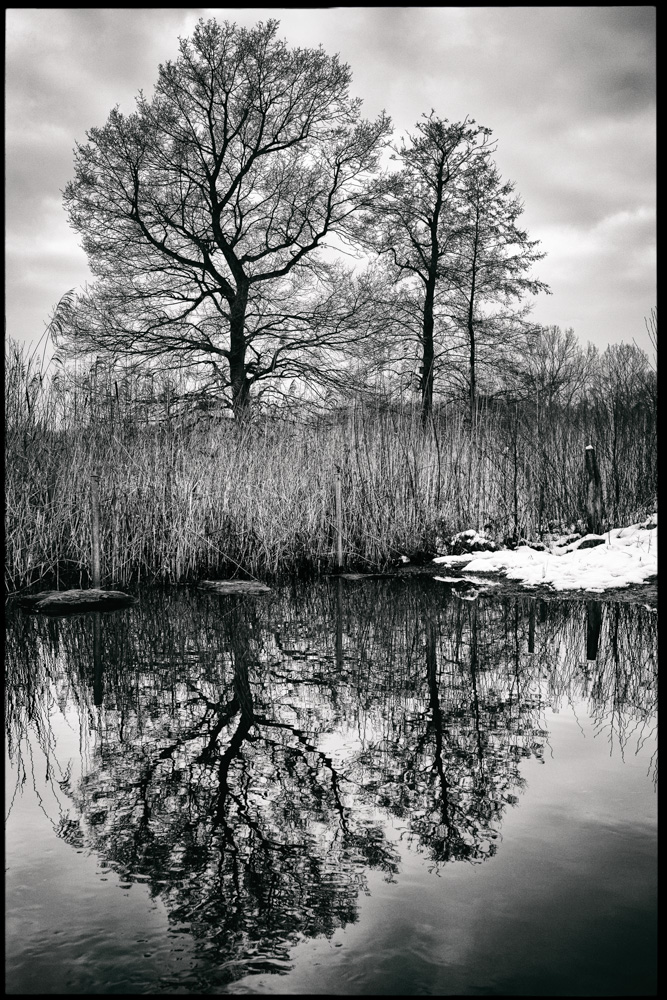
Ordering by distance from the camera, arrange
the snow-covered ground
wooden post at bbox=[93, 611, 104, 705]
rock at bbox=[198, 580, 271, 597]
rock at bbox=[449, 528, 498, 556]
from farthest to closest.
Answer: rock at bbox=[449, 528, 498, 556]
rock at bbox=[198, 580, 271, 597]
the snow-covered ground
wooden post at bbox=[93, 611, 104, 705]

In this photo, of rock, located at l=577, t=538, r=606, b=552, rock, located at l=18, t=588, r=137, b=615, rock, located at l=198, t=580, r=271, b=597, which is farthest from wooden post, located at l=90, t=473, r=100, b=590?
rock, located at l=577, t=538, r=606, b=552

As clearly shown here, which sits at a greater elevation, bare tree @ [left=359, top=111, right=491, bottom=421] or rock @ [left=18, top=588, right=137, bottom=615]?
bare tree @ [left=359, top=111, right=491, bottom=421]

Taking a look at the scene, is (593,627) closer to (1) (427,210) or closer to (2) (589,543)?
(2) (589,543)

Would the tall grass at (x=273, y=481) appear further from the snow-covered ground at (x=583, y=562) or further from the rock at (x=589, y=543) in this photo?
the rock at (x=589, y=543)

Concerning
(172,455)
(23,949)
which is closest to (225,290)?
(172,455)

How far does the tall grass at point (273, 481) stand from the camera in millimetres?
7863

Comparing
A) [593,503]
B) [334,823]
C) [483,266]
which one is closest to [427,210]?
[483,266]

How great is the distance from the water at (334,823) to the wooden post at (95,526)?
2.92 m

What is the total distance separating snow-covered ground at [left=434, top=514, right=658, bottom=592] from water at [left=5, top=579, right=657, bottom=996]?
274 centimetres

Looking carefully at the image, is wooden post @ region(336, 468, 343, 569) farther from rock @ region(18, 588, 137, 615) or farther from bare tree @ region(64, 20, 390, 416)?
bare tree @ region(64, 20, 390, 416)

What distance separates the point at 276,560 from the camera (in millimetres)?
9125

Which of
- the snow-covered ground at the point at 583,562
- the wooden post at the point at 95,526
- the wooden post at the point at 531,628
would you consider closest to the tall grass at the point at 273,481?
the wooden post at the point at 95,526

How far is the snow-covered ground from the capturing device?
806 cm

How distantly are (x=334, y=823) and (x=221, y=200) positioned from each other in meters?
16.4
